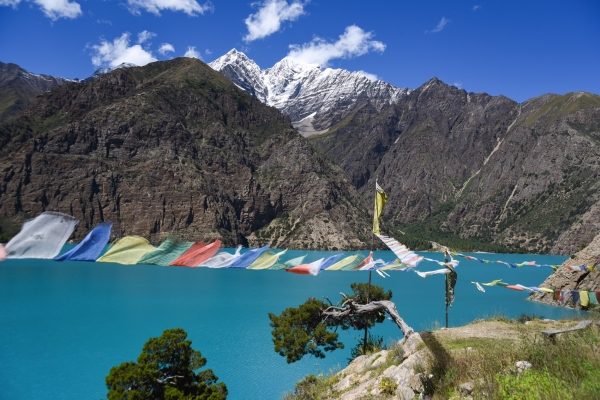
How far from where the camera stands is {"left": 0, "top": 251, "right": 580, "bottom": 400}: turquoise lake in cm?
1977

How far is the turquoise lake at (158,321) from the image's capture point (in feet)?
64.8

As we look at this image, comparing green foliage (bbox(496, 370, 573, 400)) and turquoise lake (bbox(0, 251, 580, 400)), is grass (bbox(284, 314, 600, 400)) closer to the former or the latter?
green foliage (bbox(496, 370, 573, 400))

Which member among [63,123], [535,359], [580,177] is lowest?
[535,359]

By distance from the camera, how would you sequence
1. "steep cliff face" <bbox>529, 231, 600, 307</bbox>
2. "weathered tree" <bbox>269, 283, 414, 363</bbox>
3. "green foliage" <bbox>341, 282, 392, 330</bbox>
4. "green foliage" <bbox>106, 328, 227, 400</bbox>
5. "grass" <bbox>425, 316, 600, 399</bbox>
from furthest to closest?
"steep cliff face" <bbox>529, 231, 600, 307</bbox> < "green foliage" <bbox>341, 282, 392, 330</bbox> < "weathered tree" <bbox>269, 283, 414, 363</bbox> < "green foliage" <bbox>106, 328, 227, 400</bbox> < "grass" <bbox>425, 316, 600, 399</bbox>

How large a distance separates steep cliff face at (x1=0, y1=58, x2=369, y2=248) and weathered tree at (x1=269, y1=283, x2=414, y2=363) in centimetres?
12279

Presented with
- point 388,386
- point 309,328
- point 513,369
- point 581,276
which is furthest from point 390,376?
point 581,276

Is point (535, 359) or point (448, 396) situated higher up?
point (535, 359)

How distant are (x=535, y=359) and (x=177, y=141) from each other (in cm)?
15571

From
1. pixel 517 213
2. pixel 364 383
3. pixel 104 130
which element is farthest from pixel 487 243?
pixel 364 383

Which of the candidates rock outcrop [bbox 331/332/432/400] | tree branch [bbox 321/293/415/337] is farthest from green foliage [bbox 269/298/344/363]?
rock outcrop [bbox 331/332/432/400]

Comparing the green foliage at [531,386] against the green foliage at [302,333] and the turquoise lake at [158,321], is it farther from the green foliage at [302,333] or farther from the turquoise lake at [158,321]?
the turquoise lake at [158,321]

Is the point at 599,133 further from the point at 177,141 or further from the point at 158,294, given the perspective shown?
the point at 158,294

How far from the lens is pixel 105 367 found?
21.2 meters

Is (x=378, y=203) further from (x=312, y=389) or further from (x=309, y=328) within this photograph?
(x=309, y=328)
